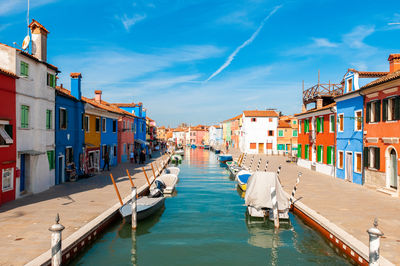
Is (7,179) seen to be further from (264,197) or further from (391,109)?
(391,109)

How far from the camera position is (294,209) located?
52.5 ft

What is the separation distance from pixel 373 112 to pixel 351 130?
3.32m

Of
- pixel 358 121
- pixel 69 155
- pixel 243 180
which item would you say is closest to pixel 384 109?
pixel 358 121

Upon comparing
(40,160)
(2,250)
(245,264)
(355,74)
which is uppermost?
(355,74)

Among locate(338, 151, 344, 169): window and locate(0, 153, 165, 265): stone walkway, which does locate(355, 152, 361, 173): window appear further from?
locate(0, 153, 165, 265): stone walkway

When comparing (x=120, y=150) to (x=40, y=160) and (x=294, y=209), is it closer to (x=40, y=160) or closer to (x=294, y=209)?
(x=40, y=160)

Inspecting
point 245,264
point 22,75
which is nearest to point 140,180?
point 22,75

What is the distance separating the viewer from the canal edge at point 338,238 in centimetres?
923

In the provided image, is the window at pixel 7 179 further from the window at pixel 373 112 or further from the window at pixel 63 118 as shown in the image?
the window at pixel 373 112

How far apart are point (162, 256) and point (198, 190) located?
13702 mm

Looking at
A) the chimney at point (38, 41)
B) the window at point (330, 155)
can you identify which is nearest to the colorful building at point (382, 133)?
the window at point (330, 155)

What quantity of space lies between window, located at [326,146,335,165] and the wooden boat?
17.4 m

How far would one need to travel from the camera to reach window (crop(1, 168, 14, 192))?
48.8 feet

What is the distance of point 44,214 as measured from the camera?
42.8 ft
